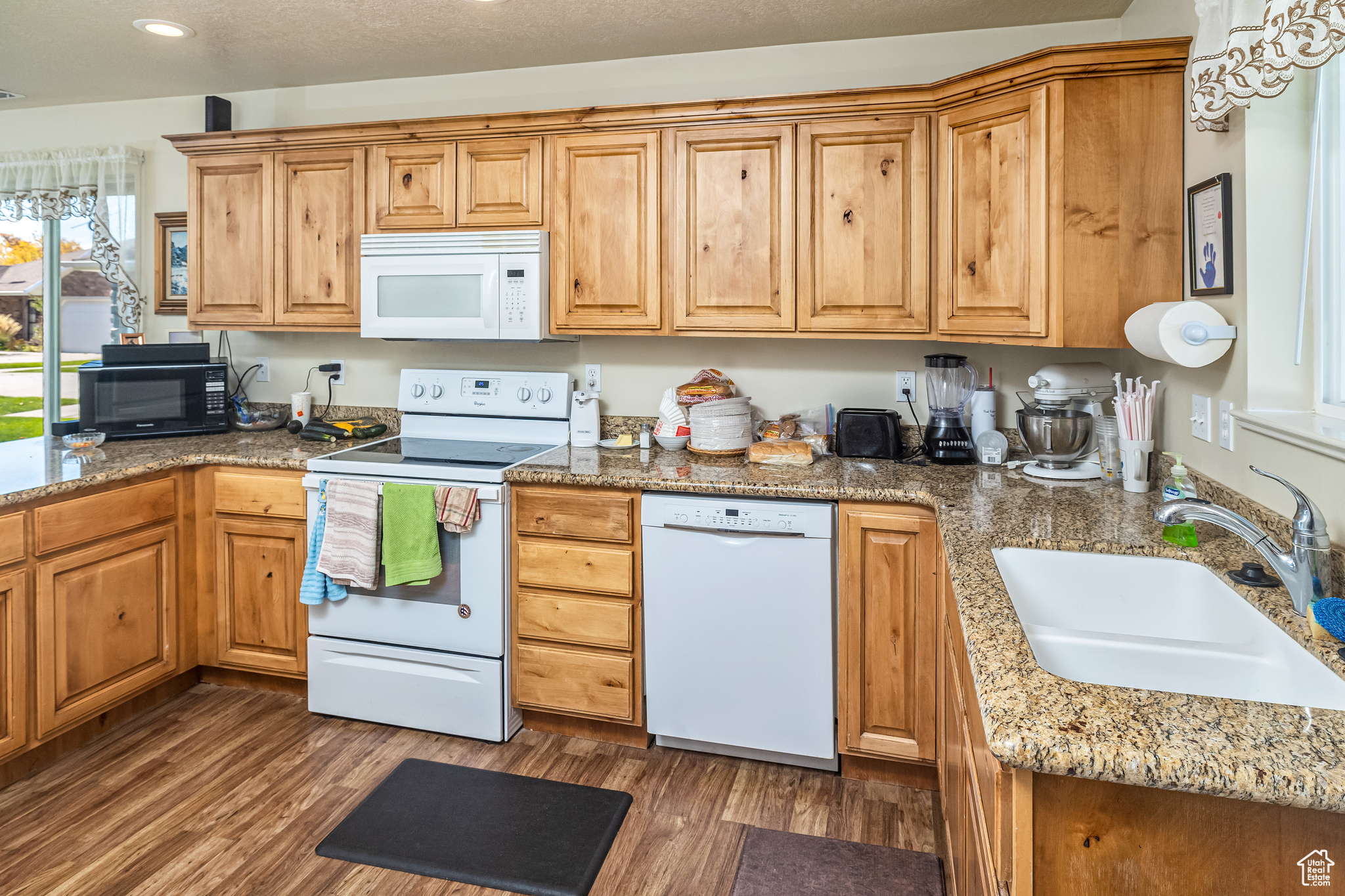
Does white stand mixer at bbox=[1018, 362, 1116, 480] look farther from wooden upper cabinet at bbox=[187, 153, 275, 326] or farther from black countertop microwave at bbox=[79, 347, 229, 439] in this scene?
black countertop microwave at bbox=[79, 347, 229, 439]

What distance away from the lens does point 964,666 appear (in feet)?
4.48

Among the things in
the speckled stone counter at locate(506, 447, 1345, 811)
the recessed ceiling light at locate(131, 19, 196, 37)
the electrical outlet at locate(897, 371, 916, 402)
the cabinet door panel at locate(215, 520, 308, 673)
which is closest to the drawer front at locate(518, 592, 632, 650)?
the speckled stone counter at locate(506, 447, 1345, 811)

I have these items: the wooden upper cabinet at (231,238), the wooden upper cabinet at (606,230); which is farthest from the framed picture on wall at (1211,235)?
the wooden upper cabinet at (231,238)

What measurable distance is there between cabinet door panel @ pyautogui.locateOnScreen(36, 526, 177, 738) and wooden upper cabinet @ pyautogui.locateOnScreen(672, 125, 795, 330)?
6.44 ft

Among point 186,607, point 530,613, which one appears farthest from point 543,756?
point 186,607

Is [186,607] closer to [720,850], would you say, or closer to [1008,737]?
[720,850]

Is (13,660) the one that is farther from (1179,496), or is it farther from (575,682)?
(1179,496)

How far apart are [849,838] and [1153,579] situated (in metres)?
1.04

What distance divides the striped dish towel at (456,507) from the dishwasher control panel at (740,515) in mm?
Answer: 529

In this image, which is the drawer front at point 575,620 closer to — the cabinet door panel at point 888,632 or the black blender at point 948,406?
the cabinet door panel at point 888,632

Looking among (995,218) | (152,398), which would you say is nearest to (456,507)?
(152,398)

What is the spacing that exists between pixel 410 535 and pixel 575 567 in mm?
529

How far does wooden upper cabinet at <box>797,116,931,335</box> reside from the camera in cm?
250

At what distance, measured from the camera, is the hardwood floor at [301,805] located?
1.93 meters
